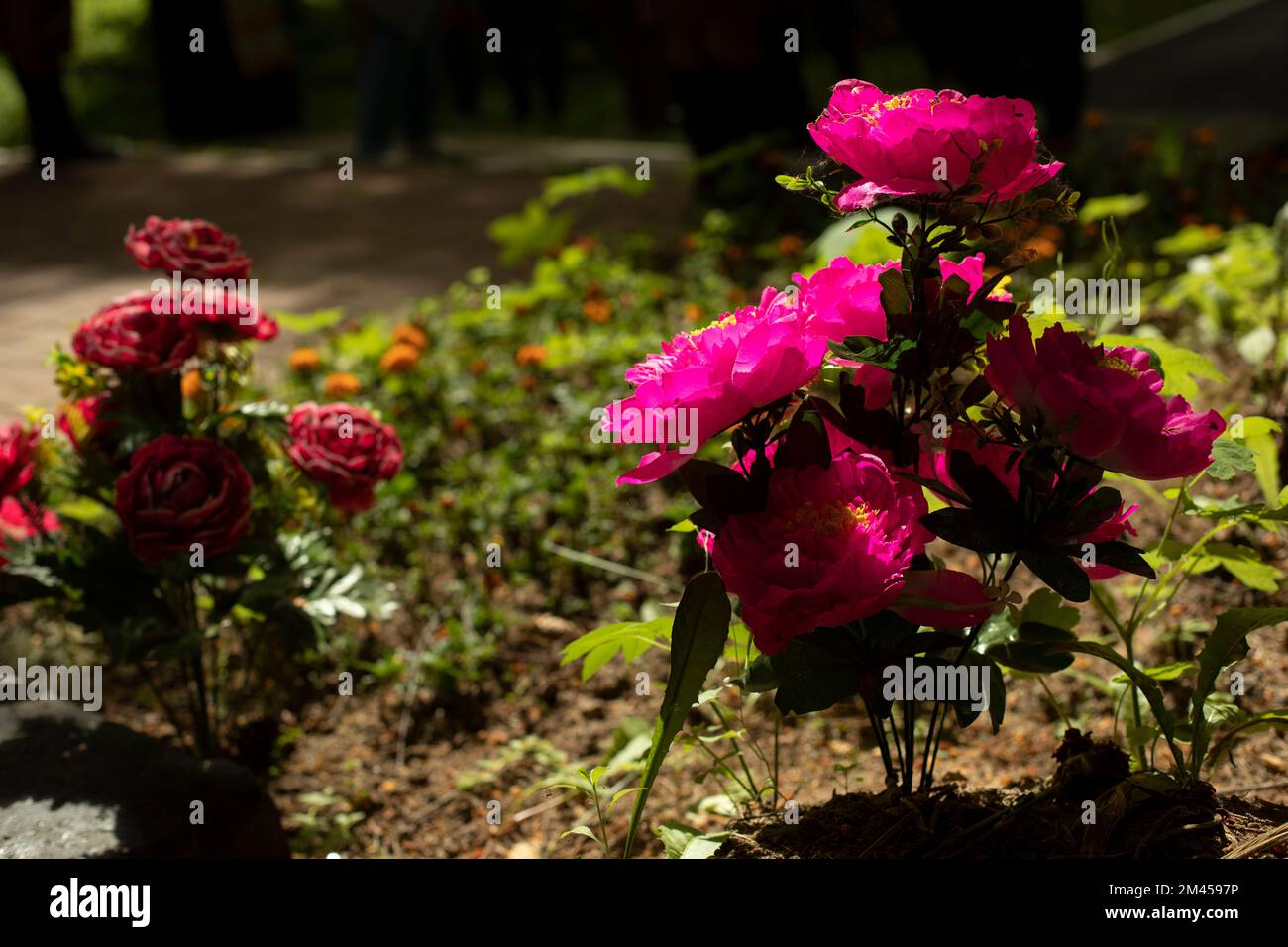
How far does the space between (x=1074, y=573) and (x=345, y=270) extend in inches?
206

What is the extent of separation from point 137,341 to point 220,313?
0.48 feet

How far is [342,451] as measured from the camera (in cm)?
223

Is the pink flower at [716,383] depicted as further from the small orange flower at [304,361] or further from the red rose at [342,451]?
the small orange flower at [304,361]

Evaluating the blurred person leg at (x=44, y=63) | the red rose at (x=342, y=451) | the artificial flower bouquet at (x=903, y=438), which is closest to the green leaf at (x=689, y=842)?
the artificial flower bouquet at (x=903, y=438)

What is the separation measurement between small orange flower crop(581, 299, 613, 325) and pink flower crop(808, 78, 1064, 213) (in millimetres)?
3132

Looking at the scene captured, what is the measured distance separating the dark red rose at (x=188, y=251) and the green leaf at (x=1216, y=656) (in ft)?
5.21

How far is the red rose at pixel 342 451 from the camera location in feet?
7.25

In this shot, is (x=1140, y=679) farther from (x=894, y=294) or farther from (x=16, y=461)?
(x=16, y=461)

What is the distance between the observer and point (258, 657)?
2.74m

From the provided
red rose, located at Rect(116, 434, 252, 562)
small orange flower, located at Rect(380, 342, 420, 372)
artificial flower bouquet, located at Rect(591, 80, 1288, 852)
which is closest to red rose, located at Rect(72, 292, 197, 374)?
red rose, located at Rect(116, 434, 252, 562)

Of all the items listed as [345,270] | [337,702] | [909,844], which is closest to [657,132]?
[345,270]

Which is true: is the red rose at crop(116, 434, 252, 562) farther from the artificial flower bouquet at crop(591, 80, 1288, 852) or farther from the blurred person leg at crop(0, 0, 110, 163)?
the blurred person leg at crop(0, 0, 110, 163)
